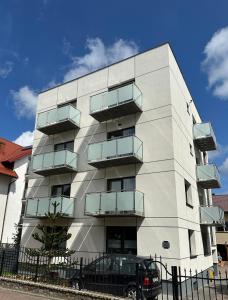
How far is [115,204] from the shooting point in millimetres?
14188

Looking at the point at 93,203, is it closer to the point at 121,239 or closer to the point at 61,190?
the point at 121,239

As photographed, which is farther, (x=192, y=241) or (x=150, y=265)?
(x=192, y=241)

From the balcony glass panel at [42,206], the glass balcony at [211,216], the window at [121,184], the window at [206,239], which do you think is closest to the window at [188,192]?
the glass balcony at [211,216]

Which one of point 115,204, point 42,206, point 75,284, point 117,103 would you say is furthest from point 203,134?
point 75,284

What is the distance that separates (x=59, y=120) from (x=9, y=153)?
1340 cm

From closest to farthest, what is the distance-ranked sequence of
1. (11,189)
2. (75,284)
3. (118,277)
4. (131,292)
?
(131,292) → (118,277) → (75,284) → (11,189)

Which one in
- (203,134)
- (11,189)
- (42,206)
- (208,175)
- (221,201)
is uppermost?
(203,134)

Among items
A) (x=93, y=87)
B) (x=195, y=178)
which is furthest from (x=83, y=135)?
(x=195, y=178)

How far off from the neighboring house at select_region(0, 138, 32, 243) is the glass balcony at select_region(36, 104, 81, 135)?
8.82 metres

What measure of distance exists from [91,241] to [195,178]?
26.1 feet

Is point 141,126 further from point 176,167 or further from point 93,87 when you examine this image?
point 93,87

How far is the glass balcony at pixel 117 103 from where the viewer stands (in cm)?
1557

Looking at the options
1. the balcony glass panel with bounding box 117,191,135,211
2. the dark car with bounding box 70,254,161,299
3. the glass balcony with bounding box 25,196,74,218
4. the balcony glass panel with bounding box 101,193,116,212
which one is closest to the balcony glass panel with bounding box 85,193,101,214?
the balcony glass panel with bounding box 101,193,116,212

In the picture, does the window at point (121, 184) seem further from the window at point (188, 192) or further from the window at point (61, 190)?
the window at point (188, 192)
